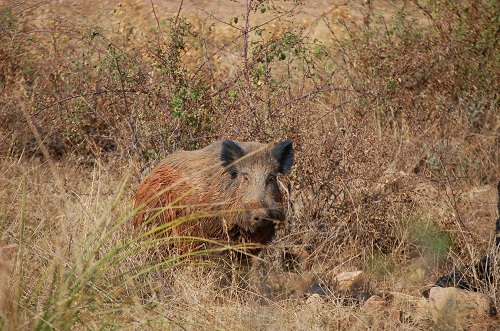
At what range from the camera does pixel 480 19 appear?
30.6 ft

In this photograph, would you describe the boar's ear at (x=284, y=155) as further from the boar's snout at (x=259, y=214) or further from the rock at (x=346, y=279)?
the rock at (x=346, y=279)

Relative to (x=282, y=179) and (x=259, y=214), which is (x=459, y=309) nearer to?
(x=259, y=214)

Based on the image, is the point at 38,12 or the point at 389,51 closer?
the point at 389,51

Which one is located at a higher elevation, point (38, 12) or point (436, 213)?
point (38, 12)

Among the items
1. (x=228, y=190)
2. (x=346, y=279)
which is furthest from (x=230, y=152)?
(x=346, y=279)

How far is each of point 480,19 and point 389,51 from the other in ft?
3.79

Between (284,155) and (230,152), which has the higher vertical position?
(230,152)

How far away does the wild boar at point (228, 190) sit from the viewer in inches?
228

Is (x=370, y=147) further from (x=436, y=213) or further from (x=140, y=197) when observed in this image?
(x=140, y=197)

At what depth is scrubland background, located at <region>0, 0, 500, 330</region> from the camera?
466cm

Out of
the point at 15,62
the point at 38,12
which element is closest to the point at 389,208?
the point at 15,62

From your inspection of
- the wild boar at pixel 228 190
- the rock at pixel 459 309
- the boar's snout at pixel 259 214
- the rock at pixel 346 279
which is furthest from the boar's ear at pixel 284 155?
the rock at pixel 459 309

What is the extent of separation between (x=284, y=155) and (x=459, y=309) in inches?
72.9

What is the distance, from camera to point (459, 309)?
16.8ft
